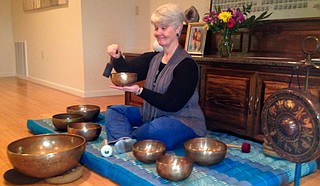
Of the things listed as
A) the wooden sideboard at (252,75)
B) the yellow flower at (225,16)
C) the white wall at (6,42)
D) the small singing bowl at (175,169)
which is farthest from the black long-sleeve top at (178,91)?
the white wall at (6,42)

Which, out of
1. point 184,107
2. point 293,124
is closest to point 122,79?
point 184,107

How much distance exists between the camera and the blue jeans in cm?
173

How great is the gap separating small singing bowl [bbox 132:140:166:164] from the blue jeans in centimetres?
8

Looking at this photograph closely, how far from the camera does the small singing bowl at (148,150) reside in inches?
61.8

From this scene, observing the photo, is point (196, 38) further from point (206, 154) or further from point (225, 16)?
point (206, 154)

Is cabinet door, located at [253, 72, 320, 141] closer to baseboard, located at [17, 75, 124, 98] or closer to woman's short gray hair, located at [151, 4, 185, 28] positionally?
woman's short gray hair, located at [151, 4, 185, 28]

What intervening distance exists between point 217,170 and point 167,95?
17.8 inches

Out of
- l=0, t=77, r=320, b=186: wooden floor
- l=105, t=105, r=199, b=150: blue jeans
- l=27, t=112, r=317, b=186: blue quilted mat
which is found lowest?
l=0, t=77, r=320, b=186: wooden floor

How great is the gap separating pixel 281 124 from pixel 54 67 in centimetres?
377

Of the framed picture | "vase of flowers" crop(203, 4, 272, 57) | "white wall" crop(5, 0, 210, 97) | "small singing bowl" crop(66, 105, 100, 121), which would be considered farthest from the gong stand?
"white wall" crop(5, 0, 210, 97)

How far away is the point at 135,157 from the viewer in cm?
162

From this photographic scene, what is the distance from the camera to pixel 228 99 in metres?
2.14

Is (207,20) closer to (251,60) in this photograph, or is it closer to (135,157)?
(251,60)

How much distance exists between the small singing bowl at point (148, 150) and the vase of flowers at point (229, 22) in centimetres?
100
